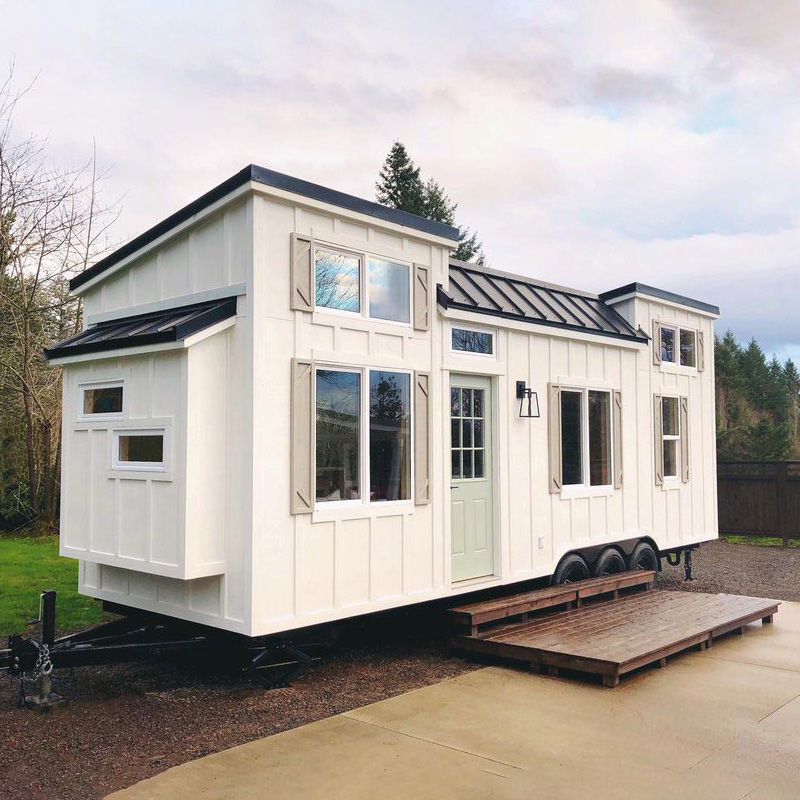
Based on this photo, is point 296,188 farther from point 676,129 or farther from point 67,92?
point 676,129

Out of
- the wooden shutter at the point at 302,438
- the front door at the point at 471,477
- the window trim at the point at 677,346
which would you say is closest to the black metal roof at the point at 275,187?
the wooden shutter at the point at 302,438

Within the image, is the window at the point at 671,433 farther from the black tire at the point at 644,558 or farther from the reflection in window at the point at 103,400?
the reflection in window at the point at 103,400

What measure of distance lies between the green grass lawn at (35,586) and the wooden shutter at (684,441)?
285 inches

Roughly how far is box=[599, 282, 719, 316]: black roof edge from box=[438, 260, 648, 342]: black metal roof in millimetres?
166

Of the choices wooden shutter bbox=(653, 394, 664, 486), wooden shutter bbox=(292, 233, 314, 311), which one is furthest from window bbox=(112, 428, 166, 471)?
wooden shutter bbox=(653, 394, 664, 486)

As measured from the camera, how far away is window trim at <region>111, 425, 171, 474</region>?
510 centimetres

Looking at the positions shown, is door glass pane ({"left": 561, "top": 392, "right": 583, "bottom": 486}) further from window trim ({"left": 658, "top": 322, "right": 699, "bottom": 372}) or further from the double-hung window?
the double-hung window

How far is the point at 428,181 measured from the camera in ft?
98.1

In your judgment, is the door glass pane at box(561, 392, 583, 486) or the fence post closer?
the door glass pane at box(561, 392, 583, 486)

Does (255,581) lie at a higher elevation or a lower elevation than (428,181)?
lower

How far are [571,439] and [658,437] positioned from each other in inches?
69.8

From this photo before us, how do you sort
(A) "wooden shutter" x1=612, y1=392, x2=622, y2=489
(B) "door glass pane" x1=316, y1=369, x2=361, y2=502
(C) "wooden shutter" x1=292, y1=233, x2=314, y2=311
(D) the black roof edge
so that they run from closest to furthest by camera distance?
(C) "wooden shutter" x1=292, y1=233, x2=314, y2=311, (B) "door glass pane" x1=316, y1=369, x2=361, y2=502, (A) "wooden shutter" x1=612, y1=392, x2=622, y2=489, (D) the black roof edge

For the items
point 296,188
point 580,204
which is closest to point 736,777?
point 296,188

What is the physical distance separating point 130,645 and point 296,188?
3401mm
